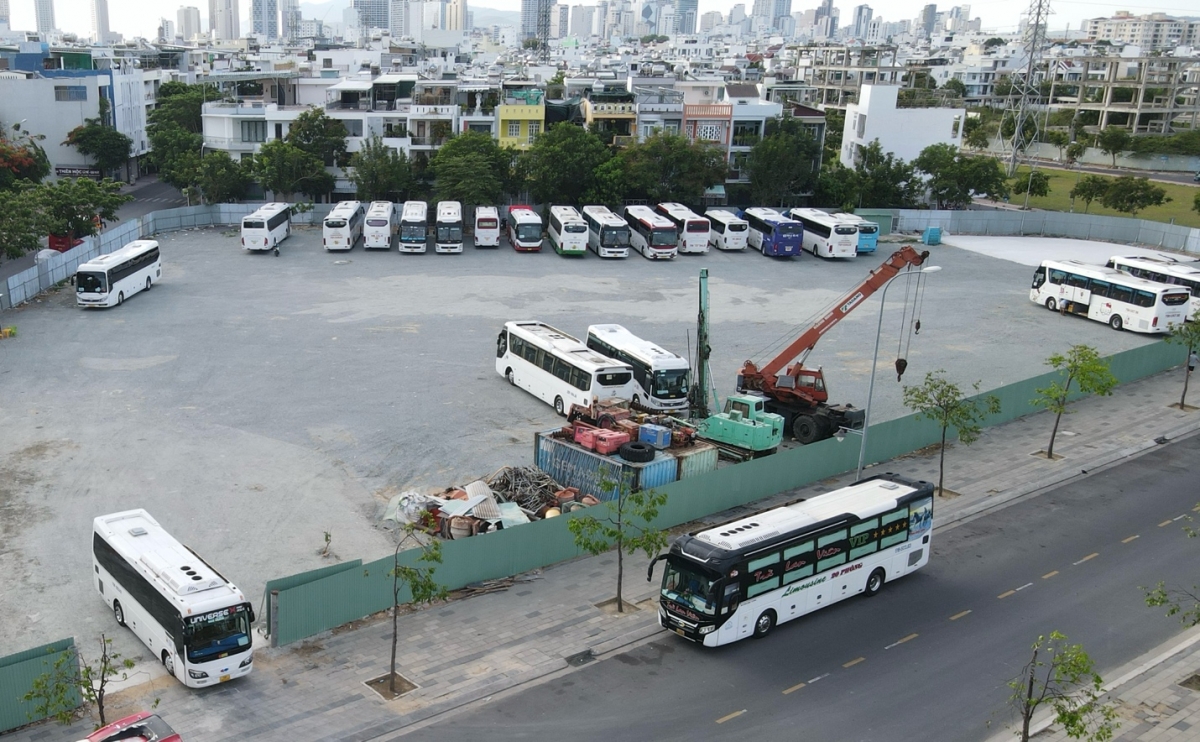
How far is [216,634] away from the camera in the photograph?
17.8 m

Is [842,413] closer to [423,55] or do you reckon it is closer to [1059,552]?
[1059,552]

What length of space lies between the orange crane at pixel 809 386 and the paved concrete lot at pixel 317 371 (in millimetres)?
2856

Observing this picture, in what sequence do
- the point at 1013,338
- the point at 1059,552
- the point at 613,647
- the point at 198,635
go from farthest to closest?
the point at 1013,338 → the point at 1059,552 → the point at 613,647 → the point at 198,635

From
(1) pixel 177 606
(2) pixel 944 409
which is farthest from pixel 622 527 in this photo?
(2) pixel 944 409

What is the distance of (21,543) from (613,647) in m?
12.8

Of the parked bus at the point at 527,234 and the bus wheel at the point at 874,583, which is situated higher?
the parked bus at the point at 527,234

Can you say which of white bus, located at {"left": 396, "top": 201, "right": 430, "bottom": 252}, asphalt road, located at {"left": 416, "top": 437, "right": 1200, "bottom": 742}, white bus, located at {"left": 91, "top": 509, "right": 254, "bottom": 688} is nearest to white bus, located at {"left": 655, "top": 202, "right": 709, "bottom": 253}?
white bus, located at {"left": 396, "top": 201, "right": 430, "bottom": 252}

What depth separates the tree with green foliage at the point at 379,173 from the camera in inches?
2512

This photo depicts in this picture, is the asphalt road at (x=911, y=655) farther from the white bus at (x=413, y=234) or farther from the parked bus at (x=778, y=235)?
the white bus at (x=413, y=234)

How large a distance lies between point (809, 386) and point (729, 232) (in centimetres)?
2845

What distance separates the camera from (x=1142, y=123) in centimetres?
12825

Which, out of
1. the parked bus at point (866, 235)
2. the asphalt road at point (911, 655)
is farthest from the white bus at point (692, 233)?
the asphalt road at point (911, 655)

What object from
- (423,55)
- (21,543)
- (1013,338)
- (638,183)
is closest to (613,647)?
(21,543)

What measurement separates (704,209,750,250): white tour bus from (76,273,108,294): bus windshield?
101ft
